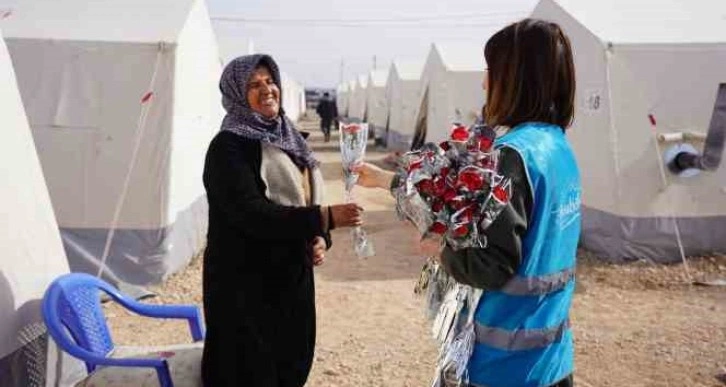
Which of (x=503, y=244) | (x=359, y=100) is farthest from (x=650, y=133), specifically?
(x=359, y=100)

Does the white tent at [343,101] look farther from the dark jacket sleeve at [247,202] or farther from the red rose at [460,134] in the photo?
the red rose at [460,134]

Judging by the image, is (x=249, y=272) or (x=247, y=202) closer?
(x=247, y=202)

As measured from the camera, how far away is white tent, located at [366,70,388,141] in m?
21.2

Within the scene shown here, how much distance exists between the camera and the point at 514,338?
58.7 inches

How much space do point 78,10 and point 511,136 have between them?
5.92m

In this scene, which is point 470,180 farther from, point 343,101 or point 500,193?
point 343,101

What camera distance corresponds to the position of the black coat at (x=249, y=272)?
1996 mm

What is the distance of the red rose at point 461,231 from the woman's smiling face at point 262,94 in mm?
1045

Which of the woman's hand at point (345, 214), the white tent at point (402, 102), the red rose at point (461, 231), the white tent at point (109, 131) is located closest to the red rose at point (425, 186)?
the red rose at point (461, 231)

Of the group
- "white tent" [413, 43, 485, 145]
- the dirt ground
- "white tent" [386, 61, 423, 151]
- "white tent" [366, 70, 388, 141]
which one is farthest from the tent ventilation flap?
"white tent" [366, 70, 388, 141]

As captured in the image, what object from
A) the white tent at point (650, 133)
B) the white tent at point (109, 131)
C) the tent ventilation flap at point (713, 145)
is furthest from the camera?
the white tent at point (650, 133)

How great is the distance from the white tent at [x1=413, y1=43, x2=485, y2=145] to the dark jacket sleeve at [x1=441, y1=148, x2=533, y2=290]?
31.3ft

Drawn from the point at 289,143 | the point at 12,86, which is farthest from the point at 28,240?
the point at 289,143

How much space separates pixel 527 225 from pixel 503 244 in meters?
0.09
